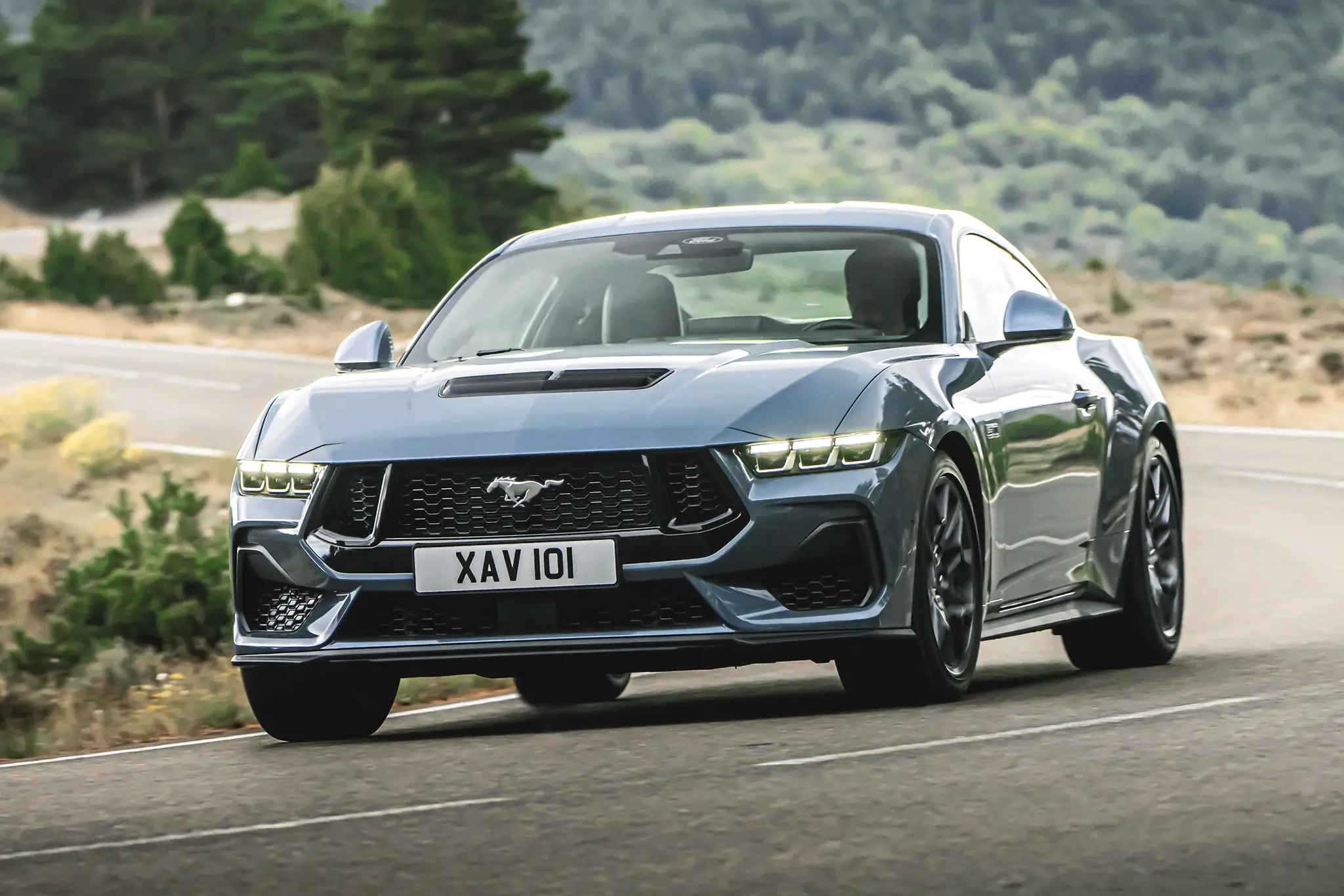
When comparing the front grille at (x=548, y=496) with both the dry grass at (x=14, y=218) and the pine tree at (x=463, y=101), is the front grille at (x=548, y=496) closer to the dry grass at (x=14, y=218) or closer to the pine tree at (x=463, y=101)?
the pine tree at (x=463, y=101)

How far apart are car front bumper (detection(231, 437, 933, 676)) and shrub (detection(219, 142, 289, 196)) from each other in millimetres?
90127

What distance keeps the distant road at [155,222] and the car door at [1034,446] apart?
78.7 m

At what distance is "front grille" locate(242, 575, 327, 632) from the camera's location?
836 cm

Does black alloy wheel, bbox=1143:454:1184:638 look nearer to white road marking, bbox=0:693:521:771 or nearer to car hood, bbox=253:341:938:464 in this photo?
car hood, bbox=253:341:938:464

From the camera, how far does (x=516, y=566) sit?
803cm

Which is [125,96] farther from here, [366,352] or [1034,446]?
[1034,446]

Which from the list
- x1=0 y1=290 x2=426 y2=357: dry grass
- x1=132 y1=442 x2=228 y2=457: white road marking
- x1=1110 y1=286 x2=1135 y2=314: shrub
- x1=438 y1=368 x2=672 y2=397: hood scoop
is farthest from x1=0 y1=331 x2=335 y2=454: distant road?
x1=438 y1=368 x2=672 y2=397: hood scoop

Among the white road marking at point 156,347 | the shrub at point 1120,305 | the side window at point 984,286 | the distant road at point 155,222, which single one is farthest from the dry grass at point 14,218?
the side window at point 984,286

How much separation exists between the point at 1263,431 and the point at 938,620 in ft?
72.4

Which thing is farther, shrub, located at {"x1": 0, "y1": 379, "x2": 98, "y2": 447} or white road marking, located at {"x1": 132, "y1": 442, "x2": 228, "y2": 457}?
shrub, located at {"x1": 0, "y1": 379, "x2": 98, "y2": 447}

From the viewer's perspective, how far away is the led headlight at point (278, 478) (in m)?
8.32

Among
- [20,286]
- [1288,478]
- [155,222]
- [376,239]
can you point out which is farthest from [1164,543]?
[155,222]

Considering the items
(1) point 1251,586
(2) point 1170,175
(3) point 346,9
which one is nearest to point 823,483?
(1) point 1251,586

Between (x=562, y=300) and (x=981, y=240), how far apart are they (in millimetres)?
1569
